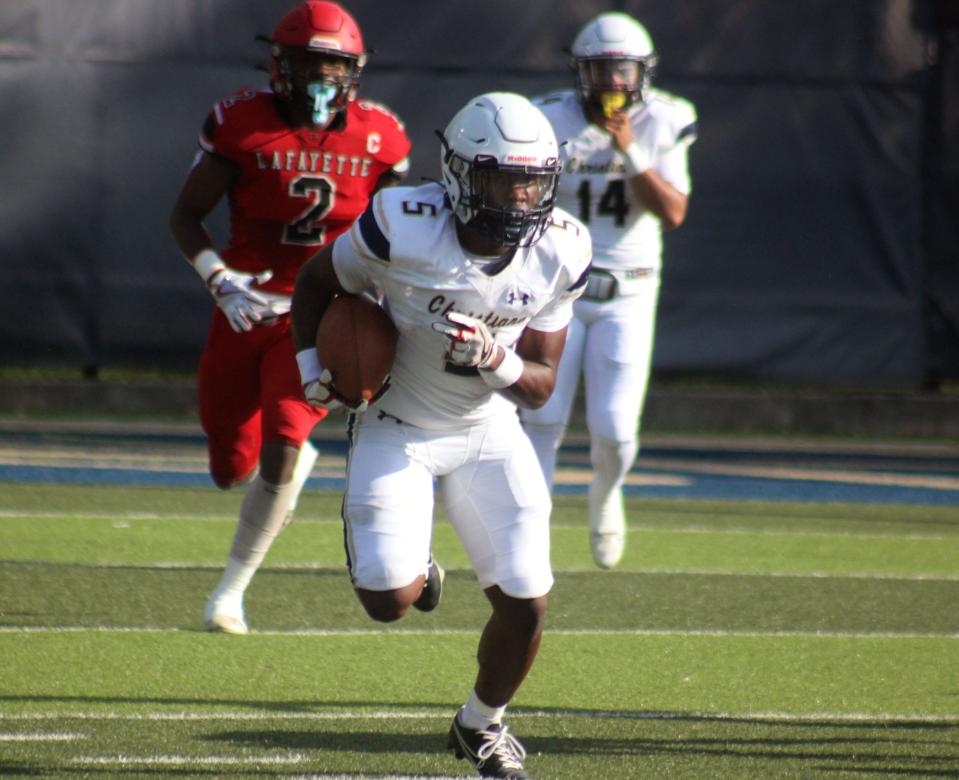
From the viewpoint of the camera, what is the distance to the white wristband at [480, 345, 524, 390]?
3496mm

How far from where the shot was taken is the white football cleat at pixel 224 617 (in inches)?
194

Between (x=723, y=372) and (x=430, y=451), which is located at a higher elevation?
(x=430, y=451)

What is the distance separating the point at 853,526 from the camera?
762cm

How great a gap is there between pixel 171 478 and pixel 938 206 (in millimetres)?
5460

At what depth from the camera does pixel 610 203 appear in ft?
19.4

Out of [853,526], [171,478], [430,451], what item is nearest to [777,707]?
[430,451]

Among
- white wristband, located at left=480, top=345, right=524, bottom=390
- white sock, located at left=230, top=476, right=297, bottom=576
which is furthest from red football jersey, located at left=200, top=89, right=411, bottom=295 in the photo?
white wristband, located at left=480, top=345, right=524, bottom=390

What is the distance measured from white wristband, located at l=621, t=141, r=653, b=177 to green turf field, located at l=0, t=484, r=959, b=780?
1.49m

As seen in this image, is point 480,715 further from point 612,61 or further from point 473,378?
point 612,61

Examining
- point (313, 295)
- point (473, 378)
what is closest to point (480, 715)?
point (473, 378)

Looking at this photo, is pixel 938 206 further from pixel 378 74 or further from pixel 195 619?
pixel 195 619

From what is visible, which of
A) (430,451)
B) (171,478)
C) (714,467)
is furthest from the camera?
(714,467)

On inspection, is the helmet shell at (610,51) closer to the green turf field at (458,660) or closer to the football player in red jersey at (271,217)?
the football player in red jersey at (271,217)

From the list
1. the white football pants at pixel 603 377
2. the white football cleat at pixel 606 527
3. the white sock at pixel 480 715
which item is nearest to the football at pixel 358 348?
the white sock at pixel 480 715
